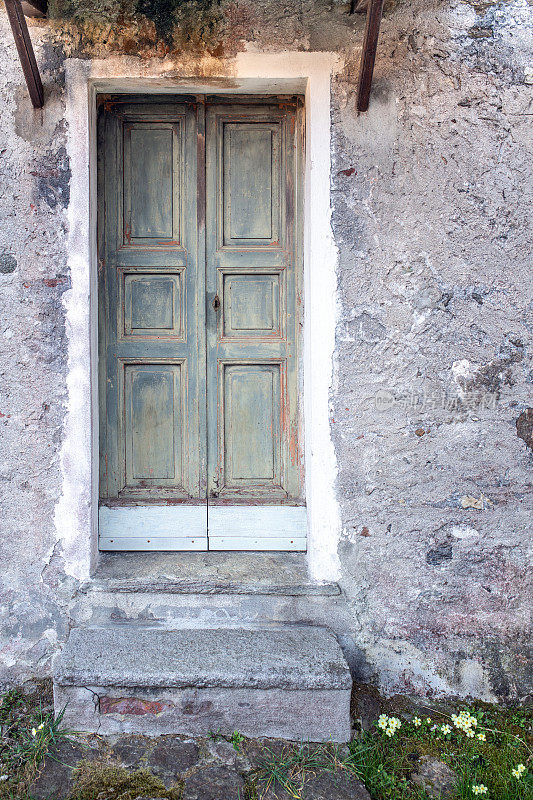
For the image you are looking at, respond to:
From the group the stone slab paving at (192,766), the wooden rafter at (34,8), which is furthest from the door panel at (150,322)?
the stone slab paving at (192,766)

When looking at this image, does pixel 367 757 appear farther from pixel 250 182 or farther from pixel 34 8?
pixel 34 8

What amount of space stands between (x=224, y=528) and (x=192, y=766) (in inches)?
39.8

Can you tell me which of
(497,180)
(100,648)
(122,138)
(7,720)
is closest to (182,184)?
(122,138)

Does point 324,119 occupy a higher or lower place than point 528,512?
higher

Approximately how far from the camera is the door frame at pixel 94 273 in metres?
2.45

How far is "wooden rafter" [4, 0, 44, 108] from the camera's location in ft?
6.98

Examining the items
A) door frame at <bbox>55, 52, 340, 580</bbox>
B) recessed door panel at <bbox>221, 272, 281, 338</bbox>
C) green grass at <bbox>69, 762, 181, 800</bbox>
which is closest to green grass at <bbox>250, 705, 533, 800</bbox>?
green grass at <bbox>69, 762, 181, 800</bbox>

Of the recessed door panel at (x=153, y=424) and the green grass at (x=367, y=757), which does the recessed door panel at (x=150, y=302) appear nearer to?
the recessed door panel at (x=153, y=424)

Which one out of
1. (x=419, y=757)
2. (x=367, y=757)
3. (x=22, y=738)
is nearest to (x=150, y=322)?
(x=22, y=738)

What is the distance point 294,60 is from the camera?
2.44 m

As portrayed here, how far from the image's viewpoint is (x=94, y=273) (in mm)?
2566

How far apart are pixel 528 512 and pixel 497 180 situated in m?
1.53

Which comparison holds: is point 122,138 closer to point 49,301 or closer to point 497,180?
point 49,301

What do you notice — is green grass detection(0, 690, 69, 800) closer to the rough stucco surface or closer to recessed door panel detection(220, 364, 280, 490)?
the rough stucco surface
